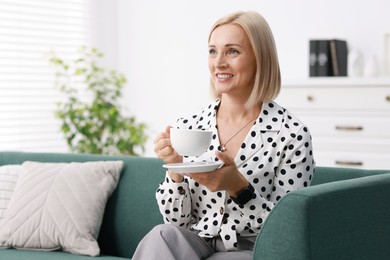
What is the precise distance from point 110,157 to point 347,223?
51.1 inches

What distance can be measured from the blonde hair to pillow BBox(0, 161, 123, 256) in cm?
90

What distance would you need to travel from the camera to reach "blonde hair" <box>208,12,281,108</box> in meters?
2.38

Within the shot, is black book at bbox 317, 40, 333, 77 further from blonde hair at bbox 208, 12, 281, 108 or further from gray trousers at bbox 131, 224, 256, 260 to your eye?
gray trousers at bbox 131, 224, 256, 260

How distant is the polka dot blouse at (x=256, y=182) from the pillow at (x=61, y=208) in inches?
25.7

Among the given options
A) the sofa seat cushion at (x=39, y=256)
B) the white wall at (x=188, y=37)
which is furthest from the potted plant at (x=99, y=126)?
the sofa seat cushion at (x=39, y=256)

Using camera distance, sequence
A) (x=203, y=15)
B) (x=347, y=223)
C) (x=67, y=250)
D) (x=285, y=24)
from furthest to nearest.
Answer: (x=203, y=15)
(x=285, y=24)
(x=67, y=250)
(x=347, y=223)

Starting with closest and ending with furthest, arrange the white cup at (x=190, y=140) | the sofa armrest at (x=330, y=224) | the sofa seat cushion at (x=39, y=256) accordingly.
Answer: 1. the sofa armrest at (x=330, y=224)
2. the white cup at (x=190, y=140)
3. the sofa seat cushion at (x=39, y=256)

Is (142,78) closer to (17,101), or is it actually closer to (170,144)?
(17,101)

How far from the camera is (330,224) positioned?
2.11m

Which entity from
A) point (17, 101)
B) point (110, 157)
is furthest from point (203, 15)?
point (110, 157)

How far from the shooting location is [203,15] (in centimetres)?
572

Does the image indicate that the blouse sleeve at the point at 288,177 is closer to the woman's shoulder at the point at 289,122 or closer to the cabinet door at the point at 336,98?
the woman's shoulder at the point at 289,122

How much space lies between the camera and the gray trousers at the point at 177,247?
87.2 inches

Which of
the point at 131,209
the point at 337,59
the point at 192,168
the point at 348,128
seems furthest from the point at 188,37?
the point at 192,168
